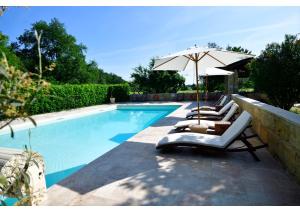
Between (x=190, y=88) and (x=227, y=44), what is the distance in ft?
27.3

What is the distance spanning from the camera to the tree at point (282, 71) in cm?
1058

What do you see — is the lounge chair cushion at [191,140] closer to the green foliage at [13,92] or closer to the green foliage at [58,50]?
the green foliage at [13,92]

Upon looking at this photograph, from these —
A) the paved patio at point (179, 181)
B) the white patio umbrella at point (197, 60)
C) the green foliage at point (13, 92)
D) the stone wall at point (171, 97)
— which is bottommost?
the paved patio at point (179, 181)

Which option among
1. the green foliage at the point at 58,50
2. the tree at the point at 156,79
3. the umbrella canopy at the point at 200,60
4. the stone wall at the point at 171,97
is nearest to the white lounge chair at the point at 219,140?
the umbrella canopy at the point at 200,60

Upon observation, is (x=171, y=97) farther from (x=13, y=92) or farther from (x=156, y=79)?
(x=13, y=92)

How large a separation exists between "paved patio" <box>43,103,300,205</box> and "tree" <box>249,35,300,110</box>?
6.52m

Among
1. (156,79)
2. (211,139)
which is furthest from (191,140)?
(156,79)

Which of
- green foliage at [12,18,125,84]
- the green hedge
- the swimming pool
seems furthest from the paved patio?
green foliage at [12,18,125,84]

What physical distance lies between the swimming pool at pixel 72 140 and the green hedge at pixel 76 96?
7.35ft

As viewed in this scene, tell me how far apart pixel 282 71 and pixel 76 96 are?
1565 centimetres

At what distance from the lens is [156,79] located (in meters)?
26.7

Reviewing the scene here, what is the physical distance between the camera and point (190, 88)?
3388 cm
